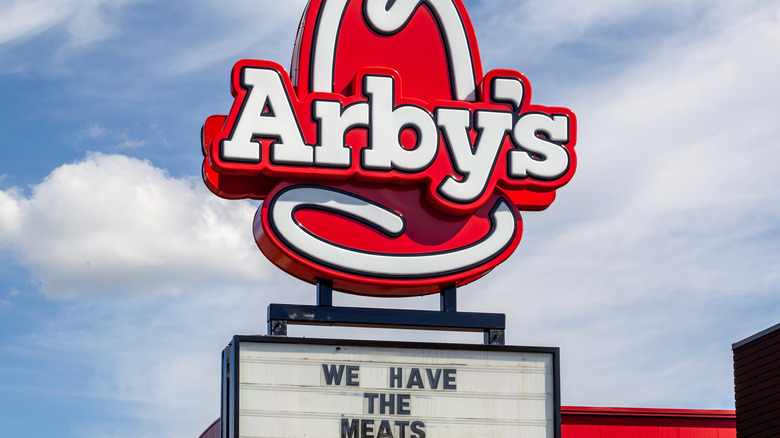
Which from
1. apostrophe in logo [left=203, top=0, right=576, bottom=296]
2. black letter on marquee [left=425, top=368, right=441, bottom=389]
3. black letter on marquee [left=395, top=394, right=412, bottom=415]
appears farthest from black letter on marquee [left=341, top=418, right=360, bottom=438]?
apostrophe in logo [left=203, top=0, right=576, bottom=296]

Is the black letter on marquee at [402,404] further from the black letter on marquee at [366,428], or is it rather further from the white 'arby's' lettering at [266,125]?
the white 'arby's' lettering at [266,125]

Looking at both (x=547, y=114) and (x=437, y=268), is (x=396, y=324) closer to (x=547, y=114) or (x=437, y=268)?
(x=437, y=268)

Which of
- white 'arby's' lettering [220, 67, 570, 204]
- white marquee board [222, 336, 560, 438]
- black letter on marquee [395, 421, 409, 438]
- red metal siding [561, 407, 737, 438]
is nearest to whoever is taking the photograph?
white marquee board [222, 336, 560, 438]

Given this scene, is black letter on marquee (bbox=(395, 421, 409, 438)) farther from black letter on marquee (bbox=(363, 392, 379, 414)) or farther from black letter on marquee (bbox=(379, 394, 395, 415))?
black letter on marquee (bbox=(363, 392, 379, 414))

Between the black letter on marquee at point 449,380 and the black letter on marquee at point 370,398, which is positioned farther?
the black letter on marquee at point 449,380

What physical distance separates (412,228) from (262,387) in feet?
9.39

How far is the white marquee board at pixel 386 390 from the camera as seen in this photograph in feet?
42.3

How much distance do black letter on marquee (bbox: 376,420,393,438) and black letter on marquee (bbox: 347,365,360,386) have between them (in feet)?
1.84

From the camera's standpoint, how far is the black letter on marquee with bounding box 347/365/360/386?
1319cm

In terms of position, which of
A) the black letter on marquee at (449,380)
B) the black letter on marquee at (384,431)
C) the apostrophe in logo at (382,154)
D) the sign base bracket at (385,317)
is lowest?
the black letter on marquee at (384,431)

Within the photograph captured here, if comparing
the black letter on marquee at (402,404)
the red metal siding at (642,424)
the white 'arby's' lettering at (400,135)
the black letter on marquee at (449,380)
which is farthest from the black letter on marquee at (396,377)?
the red metal siding at (642,424)

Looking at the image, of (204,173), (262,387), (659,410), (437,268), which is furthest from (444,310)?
(659,410)

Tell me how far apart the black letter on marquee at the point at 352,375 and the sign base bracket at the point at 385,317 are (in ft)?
2.11

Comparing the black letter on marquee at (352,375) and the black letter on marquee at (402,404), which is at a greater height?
the black letter on marquee at (352,375)
